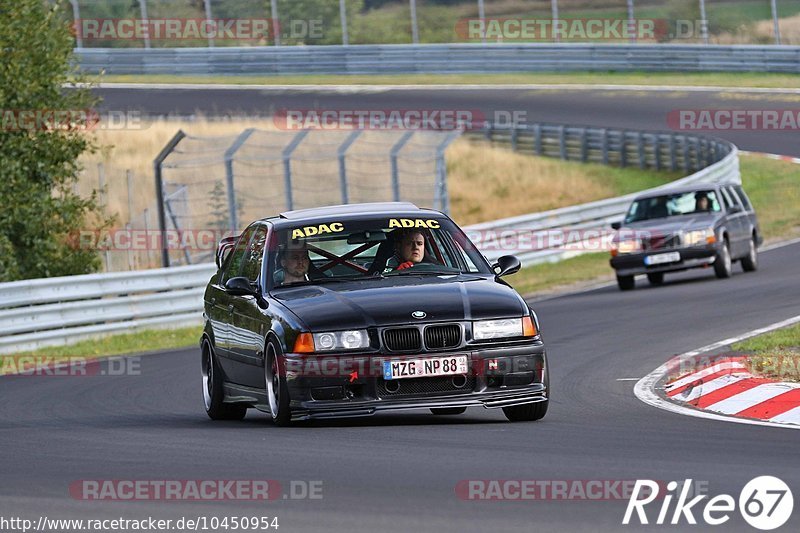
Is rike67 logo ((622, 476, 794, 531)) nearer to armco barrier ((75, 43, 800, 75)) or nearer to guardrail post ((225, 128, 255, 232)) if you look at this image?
guardrail post ((225, 128, 255, 232))

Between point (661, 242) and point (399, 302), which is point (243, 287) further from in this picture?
point (661, 242)

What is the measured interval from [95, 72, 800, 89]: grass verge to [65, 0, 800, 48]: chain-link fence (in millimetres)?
1196

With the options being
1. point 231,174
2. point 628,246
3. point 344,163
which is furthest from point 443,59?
point 628,246

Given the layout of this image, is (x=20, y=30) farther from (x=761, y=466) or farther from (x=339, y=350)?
(x=761, y=466)

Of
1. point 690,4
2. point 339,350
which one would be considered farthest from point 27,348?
point 690,4

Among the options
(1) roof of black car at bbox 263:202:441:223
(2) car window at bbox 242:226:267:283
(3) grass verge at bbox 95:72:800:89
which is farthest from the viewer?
(3) grass verge at bbox 95:72:800:89

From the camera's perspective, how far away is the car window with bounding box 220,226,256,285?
12031 millimetres

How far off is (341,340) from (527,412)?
1379 mm

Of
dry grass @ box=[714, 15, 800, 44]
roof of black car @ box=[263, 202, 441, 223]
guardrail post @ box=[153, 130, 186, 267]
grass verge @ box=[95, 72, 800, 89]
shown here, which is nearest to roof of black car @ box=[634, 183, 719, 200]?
guardrail post @ box=[153, 130, 186, 267]

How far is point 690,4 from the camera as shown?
1959 inches

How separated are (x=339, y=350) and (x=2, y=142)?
1563cm

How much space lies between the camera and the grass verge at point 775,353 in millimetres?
11742

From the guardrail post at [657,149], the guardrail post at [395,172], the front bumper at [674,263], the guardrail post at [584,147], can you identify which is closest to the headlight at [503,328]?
the front bumper at [674,263]

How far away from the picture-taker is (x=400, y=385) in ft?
32.0
